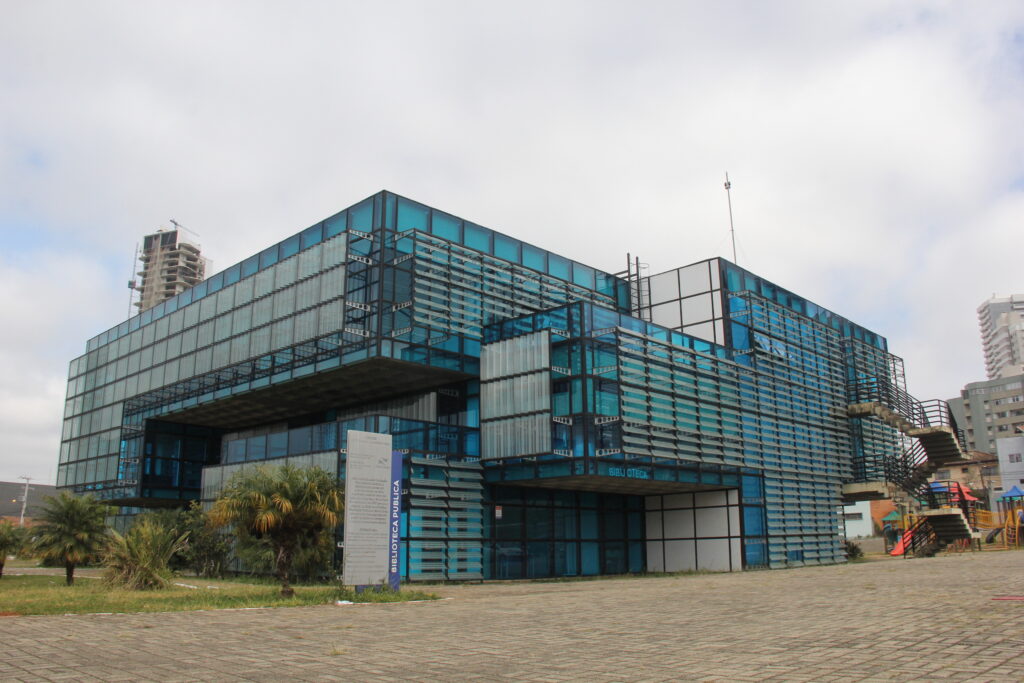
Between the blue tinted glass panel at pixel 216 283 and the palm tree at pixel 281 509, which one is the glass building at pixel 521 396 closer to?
the blue tinted glass panel at pixel 216 283

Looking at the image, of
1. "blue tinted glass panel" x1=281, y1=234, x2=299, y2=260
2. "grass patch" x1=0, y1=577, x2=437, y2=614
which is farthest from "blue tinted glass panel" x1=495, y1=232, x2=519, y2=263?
"grass patch" x1=0, y1=577, x2=437, y2=614

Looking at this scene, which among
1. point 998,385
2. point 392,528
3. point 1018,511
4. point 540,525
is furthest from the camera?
point 998,385

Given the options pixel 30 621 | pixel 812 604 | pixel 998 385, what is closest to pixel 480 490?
pixel 812 604

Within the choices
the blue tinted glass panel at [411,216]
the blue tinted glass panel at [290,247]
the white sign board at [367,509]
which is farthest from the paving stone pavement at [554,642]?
the blue tinted glass panel at [290,247]

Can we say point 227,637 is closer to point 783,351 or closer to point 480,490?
point 480,490

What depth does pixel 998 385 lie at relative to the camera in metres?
147

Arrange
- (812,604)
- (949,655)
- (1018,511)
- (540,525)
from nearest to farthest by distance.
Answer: (949,655) → (812,604) → (540,525) → (1018,511)

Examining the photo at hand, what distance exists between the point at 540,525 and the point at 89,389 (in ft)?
120

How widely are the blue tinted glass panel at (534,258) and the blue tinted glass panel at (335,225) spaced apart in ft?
27.4

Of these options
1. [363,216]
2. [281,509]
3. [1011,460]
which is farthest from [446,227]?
[1011,460]

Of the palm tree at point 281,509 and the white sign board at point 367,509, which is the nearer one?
the palm tree at point 281,509

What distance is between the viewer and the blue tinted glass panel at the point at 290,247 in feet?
124

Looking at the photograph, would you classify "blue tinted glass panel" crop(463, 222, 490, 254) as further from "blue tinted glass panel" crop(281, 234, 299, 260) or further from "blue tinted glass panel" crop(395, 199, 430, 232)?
"blue tinted glass panel" crop(281, 234, 299, 260)

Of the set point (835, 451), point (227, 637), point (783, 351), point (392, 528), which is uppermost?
point (783, 351)
